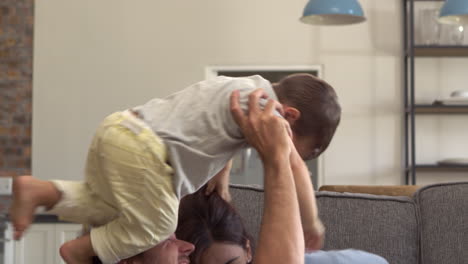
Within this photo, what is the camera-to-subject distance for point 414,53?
556 centimetres

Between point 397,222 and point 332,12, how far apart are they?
224 cm

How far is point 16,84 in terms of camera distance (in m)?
5.88

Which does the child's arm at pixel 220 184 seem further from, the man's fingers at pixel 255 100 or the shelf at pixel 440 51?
the shelf at pixel 440 51

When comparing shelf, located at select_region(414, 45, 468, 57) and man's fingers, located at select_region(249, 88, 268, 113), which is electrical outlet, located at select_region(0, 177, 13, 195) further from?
man's fingers, located at select_region(249, 88, 268, 113)

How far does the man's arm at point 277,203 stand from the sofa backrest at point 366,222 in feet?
3.40

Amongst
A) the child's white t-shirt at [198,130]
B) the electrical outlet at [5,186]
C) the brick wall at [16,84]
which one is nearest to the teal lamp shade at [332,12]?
the brick wall at [16,84]

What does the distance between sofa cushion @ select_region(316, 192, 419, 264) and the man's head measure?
2.44ft

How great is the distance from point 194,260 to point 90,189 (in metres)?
0.39

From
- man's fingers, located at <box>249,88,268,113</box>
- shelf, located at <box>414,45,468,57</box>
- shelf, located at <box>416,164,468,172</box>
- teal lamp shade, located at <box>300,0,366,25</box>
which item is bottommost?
shelf, located at <box>416,164,468,172</box>

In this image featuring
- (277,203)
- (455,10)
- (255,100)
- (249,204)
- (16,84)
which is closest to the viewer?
(277,203)

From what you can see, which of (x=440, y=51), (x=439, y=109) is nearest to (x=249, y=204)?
(x=439, y=109)

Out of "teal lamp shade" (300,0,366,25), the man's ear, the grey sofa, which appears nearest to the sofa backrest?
the grey sofa

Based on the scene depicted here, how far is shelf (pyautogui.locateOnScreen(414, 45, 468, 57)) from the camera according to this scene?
544 centimetres

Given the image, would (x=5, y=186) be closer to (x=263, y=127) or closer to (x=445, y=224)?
(x=445, y=224)
